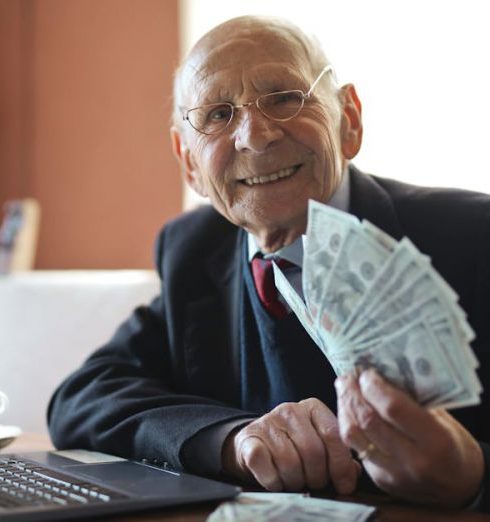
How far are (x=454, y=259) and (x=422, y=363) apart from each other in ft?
2.08

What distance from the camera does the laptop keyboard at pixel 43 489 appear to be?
1072mm

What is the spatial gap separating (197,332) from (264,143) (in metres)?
0.51

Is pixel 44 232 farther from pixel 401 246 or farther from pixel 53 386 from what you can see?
pixel 401 246

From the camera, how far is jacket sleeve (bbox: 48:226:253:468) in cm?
145

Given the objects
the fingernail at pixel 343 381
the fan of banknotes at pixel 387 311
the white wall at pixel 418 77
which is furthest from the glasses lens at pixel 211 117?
the white wall at pixel 418 77

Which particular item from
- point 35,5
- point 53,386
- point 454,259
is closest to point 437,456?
point 454,259

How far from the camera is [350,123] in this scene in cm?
174

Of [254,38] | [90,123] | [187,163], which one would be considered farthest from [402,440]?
[90,123]

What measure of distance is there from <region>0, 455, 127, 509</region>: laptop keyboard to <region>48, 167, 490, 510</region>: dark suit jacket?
0.75ft

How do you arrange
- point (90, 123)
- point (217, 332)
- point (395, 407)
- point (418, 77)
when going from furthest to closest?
1. point (90, 123)
2. point (418, 77)
3. point (217, 332)
4. point (395, 407)

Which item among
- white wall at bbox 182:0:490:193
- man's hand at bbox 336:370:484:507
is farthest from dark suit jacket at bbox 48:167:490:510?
white wall at bbox 182:0:490:193

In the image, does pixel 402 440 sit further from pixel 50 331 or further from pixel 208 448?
pixel 50 331

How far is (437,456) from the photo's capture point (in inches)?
40.3

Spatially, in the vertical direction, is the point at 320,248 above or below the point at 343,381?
above
